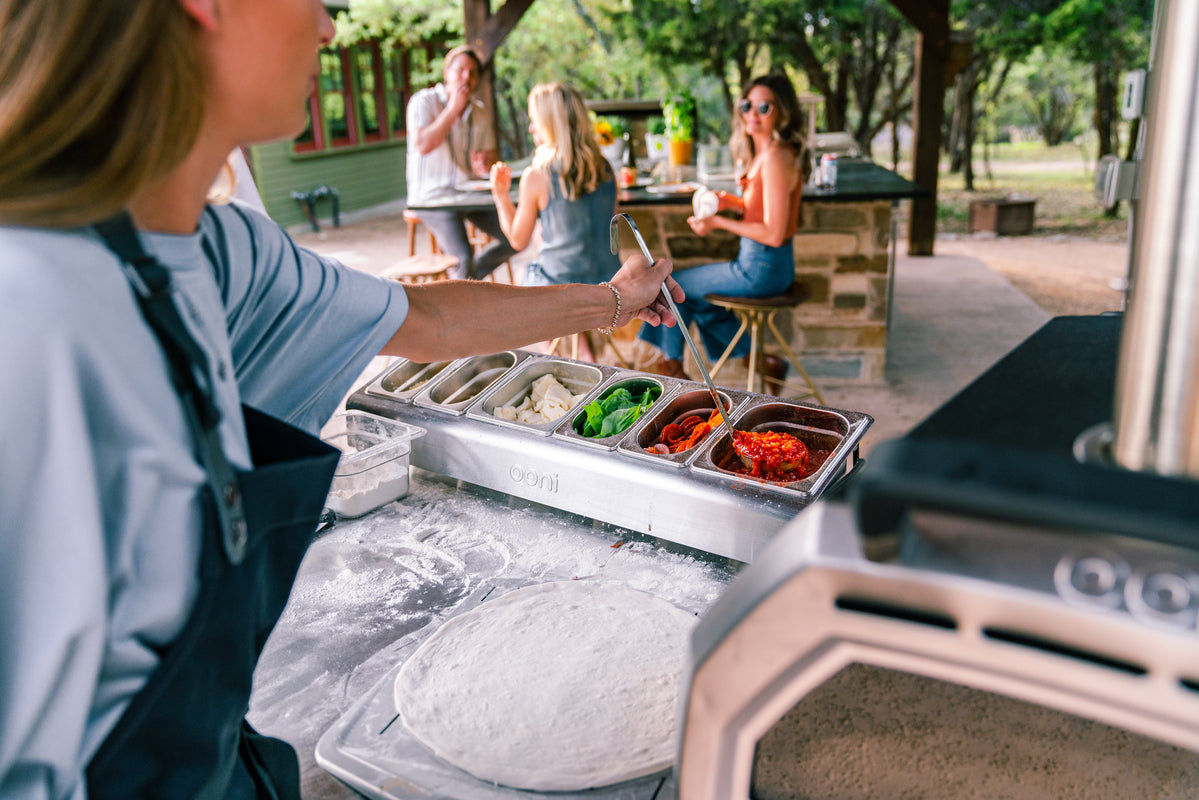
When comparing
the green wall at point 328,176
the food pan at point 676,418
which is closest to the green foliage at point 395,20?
the green wall at point 328,176

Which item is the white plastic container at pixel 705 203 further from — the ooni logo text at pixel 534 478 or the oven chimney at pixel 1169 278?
the oven chimney at pixel 1169 278

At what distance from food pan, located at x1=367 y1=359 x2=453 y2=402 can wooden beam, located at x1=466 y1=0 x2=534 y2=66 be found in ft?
17.6

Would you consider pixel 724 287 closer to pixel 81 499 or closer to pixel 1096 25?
pixel 81 499

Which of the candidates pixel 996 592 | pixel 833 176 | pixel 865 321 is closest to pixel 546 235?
pixel 833 176


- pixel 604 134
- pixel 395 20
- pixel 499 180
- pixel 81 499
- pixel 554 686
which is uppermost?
pixel 395 20

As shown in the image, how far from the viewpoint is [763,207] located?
13.6ft

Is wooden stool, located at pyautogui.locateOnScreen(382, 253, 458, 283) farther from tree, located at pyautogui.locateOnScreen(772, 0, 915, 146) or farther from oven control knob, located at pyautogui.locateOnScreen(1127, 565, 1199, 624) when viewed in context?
tree, located at pyautogui.locateOnScreen(772, 0, 915, 146)

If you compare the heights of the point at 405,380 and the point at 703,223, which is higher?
the point at 703,223

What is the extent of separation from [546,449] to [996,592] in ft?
4.36

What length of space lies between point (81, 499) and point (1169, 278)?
808mm

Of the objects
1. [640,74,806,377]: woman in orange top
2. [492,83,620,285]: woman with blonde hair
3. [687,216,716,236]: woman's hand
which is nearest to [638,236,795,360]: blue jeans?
[640,74,806,377]: woman in orange top

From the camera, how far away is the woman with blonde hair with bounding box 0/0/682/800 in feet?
2.33

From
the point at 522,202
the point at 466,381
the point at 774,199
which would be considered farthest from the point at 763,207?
the point at 466,381

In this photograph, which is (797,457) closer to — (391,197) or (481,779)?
(481,779)
